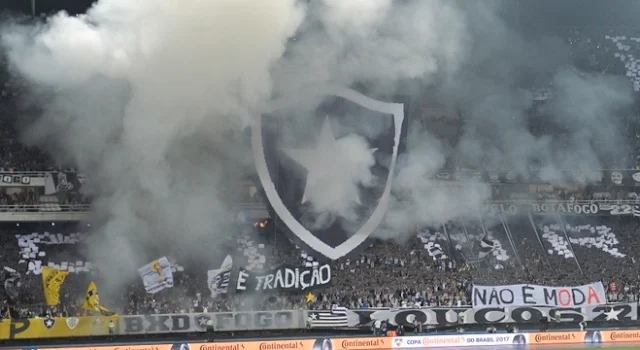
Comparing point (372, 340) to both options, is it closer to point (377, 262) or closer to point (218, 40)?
point (377, 262)

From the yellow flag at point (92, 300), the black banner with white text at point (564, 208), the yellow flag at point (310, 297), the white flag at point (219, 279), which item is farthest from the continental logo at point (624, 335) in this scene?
the yellow flag at point (92, 300)

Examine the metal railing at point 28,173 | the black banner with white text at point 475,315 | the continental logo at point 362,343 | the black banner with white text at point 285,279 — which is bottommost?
the continental logo at point 362,343

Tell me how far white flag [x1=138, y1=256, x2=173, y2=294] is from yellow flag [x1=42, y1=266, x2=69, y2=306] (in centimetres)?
218

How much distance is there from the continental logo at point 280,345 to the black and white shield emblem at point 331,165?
492 centimetres

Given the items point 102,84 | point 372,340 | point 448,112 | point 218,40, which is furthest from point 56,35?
point 448,112

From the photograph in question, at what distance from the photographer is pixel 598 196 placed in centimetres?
3155

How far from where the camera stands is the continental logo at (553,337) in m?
24.7

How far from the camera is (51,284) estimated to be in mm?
25047

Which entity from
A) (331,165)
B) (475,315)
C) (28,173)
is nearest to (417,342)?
(475,315)

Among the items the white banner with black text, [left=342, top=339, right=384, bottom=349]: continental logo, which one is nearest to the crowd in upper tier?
the white banner with black text

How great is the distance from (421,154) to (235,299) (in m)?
7.92

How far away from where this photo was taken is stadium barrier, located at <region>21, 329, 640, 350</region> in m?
22.3

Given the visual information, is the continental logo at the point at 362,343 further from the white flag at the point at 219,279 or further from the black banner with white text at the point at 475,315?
the white flag at the point at 219,279

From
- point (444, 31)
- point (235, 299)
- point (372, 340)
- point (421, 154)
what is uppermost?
point (444, 31)
